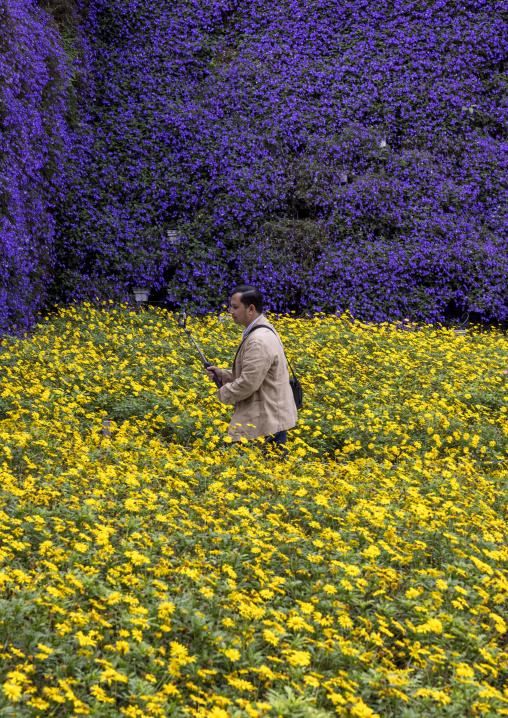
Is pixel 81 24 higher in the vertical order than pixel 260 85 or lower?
higher

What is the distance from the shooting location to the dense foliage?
12.1 m

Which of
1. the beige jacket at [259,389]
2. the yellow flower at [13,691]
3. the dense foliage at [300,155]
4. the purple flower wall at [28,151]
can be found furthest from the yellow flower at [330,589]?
the dense foliage at [300,155]

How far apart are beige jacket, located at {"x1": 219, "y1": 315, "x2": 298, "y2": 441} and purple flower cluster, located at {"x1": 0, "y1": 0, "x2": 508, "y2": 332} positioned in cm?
750

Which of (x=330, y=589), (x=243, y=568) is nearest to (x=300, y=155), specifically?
(x=243, y=568)

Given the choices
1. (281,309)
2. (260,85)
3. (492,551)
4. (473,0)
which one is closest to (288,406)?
(492,551)

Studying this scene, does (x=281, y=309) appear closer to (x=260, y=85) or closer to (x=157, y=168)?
(x=157, y=168)

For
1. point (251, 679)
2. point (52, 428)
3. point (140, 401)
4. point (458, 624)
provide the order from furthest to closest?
point (140, 401)
point (52, 428)
point (458, 624)
point (251, 679)

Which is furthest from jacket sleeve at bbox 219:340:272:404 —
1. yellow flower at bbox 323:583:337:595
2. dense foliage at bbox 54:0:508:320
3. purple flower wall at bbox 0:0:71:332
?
dense foliage at bbox 54:0:508:320

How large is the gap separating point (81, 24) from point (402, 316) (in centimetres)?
892

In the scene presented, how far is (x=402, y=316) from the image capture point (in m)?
12.2

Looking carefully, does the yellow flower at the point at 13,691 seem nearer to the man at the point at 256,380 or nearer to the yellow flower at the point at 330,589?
the yellow flower at the point at 330,589

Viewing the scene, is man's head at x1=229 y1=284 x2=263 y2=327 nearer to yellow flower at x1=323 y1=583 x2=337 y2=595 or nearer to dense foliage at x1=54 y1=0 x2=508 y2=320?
yellow flower at x1=323 y1=583 x2=337 y2=595

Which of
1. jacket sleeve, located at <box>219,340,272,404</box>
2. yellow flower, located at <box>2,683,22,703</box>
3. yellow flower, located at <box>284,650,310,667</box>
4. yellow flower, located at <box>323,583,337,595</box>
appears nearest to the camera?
yellow flower, located at <box>2,683,22,703</box>

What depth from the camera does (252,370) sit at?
445 cm
